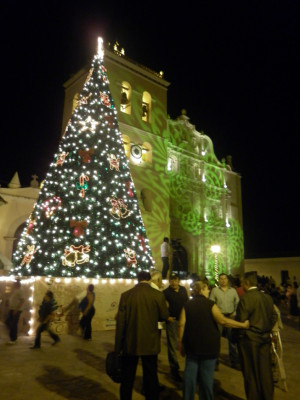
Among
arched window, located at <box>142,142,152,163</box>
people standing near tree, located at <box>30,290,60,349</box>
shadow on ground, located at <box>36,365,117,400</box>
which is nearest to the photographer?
shadow on ground, located at <box>36,365,117,400</box>

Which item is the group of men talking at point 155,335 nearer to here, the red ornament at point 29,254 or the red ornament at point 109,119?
the red ornament at point 29,254

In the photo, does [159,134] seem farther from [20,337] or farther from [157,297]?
[157,297]

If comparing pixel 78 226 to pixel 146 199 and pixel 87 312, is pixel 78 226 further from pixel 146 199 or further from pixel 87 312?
pixel 146 199

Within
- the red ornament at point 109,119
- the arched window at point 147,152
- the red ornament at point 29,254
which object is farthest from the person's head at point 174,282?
the arched window at point 147,152

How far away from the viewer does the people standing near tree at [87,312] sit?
8219 mm

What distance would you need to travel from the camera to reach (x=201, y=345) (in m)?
3.66

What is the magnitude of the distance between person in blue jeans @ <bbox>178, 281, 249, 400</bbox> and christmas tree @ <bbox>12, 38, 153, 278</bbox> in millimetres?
5971

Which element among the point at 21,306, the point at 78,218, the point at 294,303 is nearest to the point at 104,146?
the point at 78,218

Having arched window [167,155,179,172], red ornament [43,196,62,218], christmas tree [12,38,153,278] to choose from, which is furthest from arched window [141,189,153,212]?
red ornament [43,196,62,218]

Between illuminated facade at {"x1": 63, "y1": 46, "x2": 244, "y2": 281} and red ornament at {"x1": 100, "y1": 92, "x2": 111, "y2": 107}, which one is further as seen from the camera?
illuminated facade at {"x1": 63, "y1": 46, "x2": 244, "y2": 281}

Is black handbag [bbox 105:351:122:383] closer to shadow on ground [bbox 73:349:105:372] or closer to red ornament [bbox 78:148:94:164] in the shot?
shadow on ground [bbox 73:349:105:372]

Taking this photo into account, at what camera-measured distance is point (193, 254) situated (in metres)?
Answer: 20.9

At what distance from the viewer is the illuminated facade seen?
57.7 feet

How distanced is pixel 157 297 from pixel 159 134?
1587 cm
